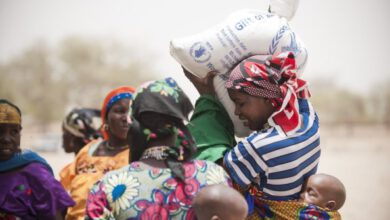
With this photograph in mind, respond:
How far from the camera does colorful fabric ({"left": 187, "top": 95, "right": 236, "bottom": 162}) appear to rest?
2.88 meters

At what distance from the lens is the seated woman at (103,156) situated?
4.38 metres

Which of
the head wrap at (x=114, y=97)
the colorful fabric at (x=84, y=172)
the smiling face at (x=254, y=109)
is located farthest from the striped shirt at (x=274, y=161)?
the head wrap at (x=114, y=97)

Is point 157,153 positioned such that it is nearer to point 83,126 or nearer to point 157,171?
point 157,171

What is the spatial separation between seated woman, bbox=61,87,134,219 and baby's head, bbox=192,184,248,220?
2.27 m

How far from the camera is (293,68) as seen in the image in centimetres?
279

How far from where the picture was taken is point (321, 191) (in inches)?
107

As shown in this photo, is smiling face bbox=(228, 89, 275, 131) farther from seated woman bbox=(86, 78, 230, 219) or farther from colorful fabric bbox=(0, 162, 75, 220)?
colorful fabric bbox=(0, 162, 75, 220)

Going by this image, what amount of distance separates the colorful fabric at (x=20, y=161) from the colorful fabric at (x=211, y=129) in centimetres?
100

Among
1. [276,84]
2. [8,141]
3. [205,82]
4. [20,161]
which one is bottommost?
[20,161]

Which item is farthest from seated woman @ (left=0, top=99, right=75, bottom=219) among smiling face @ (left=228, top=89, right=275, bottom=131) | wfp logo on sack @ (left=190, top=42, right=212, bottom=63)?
smiling face @ (left=228, top=89, right=275, bottom=131)

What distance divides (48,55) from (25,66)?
2397 mm

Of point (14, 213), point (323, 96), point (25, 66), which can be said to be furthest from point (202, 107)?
point (25, 66)

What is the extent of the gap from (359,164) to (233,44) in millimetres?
22901

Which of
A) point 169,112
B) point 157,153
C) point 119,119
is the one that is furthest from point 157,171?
point 119,119
